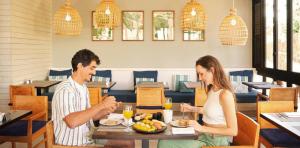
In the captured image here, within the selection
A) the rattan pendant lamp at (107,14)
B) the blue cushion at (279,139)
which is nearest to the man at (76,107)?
the blue cushion at (279,139)

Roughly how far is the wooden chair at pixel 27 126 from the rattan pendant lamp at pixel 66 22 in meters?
2.76

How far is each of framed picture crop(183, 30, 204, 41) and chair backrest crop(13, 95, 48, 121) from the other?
4526 mm

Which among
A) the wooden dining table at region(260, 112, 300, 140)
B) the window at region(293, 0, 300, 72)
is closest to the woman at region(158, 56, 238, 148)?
the wooden dining table at region(260, 112, 300, 140)

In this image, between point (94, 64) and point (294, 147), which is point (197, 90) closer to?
point (294, 147)

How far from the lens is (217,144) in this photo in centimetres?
283

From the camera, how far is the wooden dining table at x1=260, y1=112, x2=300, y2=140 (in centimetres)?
289

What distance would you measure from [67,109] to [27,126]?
1.88 metres

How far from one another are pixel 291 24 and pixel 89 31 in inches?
176

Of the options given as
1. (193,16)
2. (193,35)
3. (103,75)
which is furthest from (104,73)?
(193,16)

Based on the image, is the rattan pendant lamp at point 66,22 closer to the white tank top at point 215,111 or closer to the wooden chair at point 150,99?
the wooden chair at point 150,99

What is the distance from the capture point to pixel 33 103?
4.25 metres

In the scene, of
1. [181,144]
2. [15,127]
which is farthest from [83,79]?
[15,127]

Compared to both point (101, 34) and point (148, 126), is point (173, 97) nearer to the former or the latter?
point (101, 34)

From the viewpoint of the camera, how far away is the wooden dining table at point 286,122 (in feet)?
9.48
